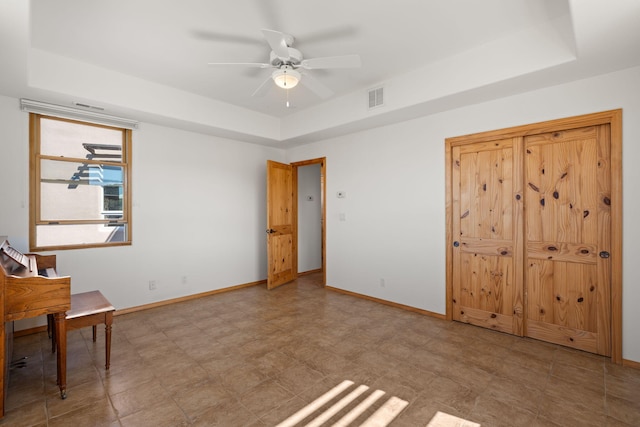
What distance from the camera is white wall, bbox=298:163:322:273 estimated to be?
6078 millimetres

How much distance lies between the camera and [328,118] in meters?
4.26

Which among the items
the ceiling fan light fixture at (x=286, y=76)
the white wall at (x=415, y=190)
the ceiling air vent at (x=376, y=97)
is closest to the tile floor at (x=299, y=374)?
the white wall at (x=415, y=190)

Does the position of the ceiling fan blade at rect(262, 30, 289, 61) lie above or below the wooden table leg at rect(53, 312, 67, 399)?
above

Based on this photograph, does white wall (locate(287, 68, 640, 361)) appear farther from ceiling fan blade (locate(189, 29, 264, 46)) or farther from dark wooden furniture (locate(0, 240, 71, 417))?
dark wooden furniture (locate(0, 240, 71, 417))

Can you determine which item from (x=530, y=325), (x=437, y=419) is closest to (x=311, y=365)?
(x=437, y=419)

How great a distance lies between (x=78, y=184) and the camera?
141 inches

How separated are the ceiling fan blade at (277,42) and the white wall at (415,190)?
6.92 feet

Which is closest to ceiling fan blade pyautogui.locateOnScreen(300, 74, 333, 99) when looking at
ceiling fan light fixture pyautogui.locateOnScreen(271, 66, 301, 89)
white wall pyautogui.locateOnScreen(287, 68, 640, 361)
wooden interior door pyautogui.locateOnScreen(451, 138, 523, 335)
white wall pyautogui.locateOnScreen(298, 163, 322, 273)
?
ceiling fan light fixture pyautogui.locateOnScreen(271, 66, 301, 89)

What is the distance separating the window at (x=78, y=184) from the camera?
3338 millimetres

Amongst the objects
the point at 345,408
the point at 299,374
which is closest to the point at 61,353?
the point at 299,374

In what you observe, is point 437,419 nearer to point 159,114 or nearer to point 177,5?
point 177,5

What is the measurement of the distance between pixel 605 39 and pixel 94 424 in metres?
4.21

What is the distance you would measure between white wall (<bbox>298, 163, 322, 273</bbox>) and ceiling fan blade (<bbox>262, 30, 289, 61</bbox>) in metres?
3.60

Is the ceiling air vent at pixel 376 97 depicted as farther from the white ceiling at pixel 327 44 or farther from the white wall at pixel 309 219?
the white wall at pixel 309 219
